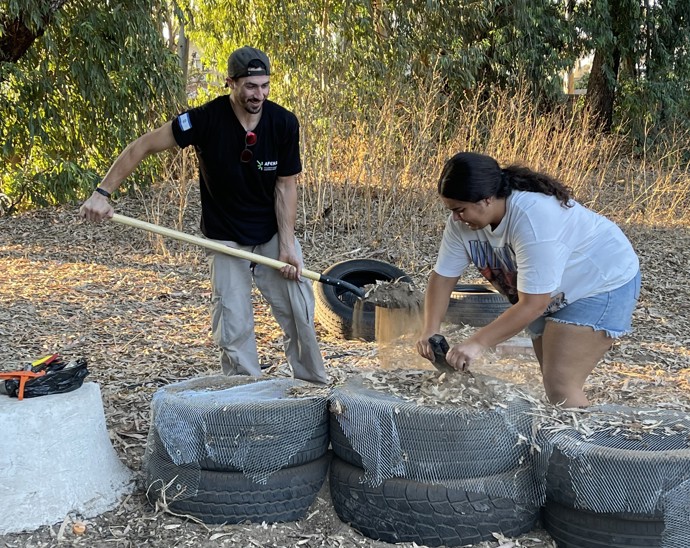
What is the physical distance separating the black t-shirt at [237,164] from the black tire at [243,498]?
1.60m

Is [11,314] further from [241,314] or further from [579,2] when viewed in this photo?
[579,2]

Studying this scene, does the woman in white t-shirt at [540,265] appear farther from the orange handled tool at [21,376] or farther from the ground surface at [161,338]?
the orange handled tool at [21,376]

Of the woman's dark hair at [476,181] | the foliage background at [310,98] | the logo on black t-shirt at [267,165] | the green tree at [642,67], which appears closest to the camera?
the woman's dark hair at [476,181]

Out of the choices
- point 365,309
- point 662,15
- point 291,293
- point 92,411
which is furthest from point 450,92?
point 92,411

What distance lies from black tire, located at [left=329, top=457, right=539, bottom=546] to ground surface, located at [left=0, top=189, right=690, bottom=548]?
0.22 ft

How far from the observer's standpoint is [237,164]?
425 centimetres

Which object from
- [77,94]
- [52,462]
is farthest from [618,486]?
[77,94]

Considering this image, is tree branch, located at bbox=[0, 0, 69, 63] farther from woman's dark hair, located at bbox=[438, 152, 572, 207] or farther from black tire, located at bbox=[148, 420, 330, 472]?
woman's dark hair, located at bbox=[438, 152, 572, 207]

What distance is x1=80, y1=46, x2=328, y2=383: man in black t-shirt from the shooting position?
164 inches

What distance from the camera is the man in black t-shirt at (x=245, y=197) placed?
13.6ft

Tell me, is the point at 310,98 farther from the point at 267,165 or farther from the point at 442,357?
the point at 442,357

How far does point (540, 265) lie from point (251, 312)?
195 cm

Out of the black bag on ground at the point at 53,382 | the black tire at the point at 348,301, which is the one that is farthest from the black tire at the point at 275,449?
the black tire at the point at 348,301

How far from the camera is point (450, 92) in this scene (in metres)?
15.1
